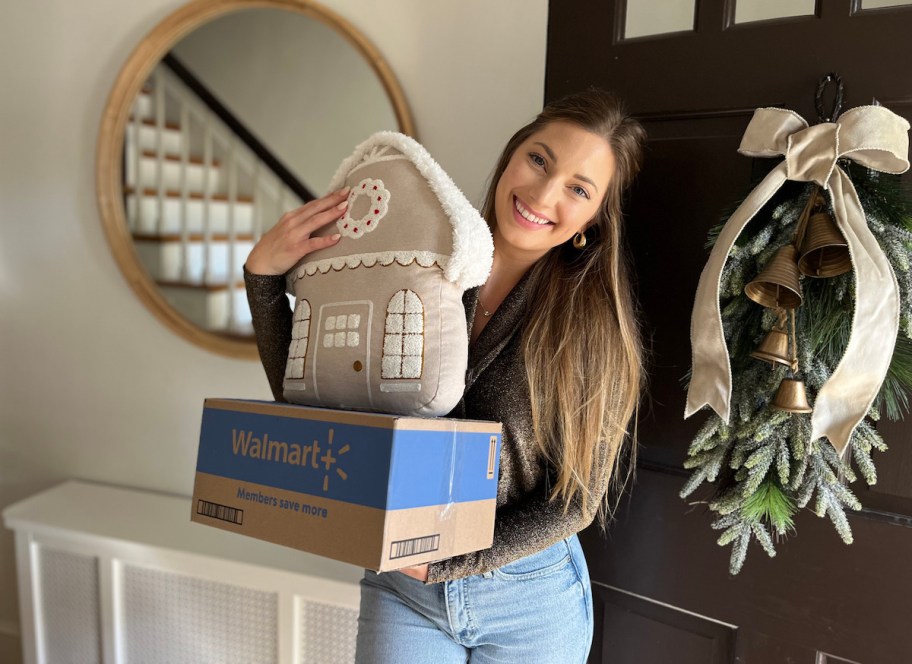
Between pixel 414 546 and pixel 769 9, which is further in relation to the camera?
pixel 769 9

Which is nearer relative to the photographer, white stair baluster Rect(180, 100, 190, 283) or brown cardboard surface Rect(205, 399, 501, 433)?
brown cardboard surface Rect(205, 399, 501, 433)

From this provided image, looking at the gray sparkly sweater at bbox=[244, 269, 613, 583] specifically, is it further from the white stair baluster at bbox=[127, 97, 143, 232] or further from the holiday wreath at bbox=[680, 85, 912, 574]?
the white stair baluster at bbox=[127, 97, 143, 232]

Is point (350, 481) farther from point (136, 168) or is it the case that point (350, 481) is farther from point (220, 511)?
point (136, 168)

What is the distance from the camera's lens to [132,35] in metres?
1.62

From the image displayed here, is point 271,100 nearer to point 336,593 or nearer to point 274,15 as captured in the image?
point 274,15

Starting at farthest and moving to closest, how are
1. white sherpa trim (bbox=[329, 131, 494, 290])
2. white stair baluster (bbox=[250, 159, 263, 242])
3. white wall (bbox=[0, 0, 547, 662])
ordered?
white wall (bbox=[0, 0, 547, 662]) → white stair baluster (bbox=[250, 159, 263, 242]) → white sherpa trim (bbox=[329, 131, 494, 290])

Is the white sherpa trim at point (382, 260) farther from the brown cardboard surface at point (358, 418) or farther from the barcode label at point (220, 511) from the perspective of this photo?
the barcode label at point (220, 511)

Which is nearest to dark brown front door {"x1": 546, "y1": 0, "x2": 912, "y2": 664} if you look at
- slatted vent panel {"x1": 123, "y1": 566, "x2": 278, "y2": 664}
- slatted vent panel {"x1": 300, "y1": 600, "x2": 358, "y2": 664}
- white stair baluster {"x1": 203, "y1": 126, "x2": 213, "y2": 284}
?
slatted vent panel {"x1": 300, "y1": 600, "x2": 358, "y2": 664}

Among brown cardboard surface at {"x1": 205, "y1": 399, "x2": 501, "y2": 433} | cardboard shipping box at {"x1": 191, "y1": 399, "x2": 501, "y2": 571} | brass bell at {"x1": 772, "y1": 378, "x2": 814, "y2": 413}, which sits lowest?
cardboard shipping box at {"x1": 191, "y1": 399, "x2": 501, "y2": 571}

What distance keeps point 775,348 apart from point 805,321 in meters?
0.08

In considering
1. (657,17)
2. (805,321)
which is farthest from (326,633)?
(657,17)

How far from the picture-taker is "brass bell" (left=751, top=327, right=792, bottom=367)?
0.87m

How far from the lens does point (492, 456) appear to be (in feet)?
2.84

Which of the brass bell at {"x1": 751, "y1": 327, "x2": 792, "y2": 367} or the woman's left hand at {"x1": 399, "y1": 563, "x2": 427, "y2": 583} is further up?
the brass bell at {"x1": 751, "y1": 327, "x2": 792, "y2": 367}
